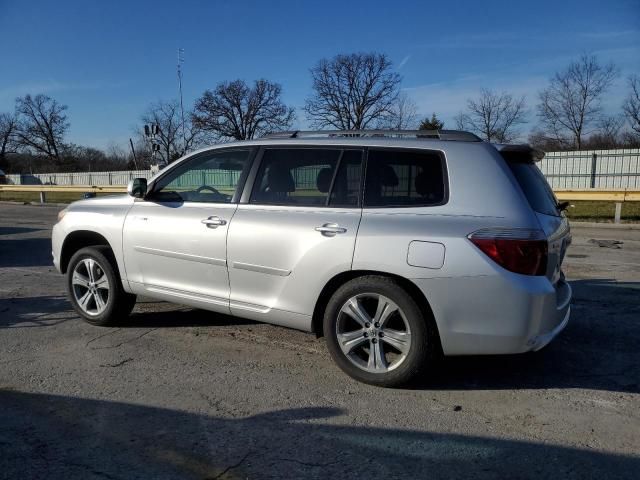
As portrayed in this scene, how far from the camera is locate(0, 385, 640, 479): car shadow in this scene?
9.18 ft

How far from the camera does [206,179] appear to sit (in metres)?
4.94

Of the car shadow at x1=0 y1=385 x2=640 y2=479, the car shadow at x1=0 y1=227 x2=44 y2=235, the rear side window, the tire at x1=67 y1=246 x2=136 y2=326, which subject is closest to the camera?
the car shadow at x1=0 y1=385 x2=640 y2=479

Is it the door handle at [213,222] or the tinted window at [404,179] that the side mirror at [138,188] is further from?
the tinted window at [404,179]

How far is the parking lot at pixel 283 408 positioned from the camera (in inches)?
113

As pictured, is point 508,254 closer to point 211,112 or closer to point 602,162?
point 602,162

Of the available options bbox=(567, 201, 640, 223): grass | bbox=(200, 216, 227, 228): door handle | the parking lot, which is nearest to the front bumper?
the parking lot

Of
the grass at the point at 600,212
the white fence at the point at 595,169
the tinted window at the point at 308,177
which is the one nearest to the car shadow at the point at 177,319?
the tinted window at the point at 308,177

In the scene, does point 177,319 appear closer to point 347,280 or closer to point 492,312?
point 347,280

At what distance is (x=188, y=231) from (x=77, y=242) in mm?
1731

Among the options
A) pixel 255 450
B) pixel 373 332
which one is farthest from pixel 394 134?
pixel 255 450

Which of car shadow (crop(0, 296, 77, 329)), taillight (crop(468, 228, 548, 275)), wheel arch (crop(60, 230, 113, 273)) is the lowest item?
car shadow (crop(0, 296, 77, 329))

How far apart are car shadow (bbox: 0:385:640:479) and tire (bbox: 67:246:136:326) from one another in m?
1.80

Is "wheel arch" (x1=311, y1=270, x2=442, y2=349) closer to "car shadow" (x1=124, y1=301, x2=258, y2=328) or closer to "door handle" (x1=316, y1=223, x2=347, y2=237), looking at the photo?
"door handle" (x1=316, y1=223, x2=347, y2=237)

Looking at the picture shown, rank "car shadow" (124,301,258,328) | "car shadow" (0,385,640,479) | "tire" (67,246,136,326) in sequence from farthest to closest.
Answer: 1. "car shadow" (124,301,258,328)
2. "tire" (67,246,136,326)
3. "car shadow" (0,385,640,479)
